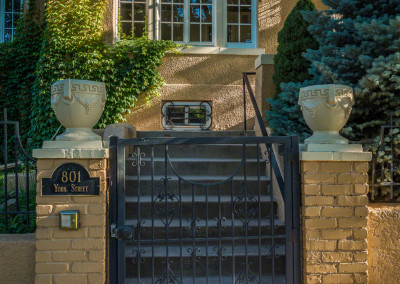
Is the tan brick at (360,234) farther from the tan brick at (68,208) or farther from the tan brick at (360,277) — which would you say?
the tan brick at (68,208)

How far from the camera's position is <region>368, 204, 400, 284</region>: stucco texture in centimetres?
336

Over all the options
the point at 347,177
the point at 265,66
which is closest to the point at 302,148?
the point at 347,177

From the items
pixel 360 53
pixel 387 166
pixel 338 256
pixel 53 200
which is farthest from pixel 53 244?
pixel 360 53

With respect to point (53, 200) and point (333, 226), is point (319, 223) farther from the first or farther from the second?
point (53, 200)

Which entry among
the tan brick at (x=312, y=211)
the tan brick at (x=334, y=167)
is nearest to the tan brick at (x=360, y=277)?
the tan brick at (x=312, y=211)

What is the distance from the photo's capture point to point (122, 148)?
3.07 m

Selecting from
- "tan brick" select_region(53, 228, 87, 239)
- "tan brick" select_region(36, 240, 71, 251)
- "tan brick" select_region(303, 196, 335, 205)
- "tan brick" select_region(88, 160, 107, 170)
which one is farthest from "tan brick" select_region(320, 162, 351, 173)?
"tan brick" select_region(36, 240, 71, 251)

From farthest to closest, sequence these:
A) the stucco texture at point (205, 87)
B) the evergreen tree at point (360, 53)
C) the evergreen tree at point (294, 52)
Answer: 1. the stucco texture at point (205, 87)
2. the evergreen tree at point (294, 52)
3. the evergreen tree at point (360, 53)

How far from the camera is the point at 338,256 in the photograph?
10.0ft

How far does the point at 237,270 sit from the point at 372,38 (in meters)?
2.86

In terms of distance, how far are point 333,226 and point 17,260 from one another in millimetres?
2771

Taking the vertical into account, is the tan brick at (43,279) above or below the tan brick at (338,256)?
below

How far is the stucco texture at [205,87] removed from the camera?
7.40m

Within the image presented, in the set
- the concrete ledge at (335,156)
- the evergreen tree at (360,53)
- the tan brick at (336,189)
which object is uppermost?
the evergreen tree at (360,53)
